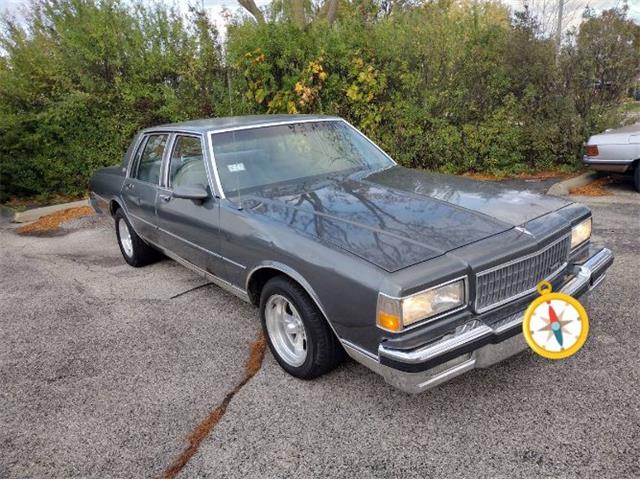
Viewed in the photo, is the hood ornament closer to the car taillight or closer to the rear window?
the rear window

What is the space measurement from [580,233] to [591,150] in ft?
16.9

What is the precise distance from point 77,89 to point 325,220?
7525 mm

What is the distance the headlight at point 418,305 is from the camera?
230 cm

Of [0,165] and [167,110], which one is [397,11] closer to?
[167,110]

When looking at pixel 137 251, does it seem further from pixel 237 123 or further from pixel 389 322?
pixel 389 322

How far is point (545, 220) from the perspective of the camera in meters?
2.89

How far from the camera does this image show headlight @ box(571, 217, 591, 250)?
3.12 m

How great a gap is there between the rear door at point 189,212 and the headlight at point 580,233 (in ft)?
7.68

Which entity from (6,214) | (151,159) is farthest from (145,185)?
(6,214)

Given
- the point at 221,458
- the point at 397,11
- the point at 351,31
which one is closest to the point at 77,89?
the point at 351,31

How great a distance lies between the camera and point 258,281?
10.9ft

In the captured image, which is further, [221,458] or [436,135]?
[436,135]

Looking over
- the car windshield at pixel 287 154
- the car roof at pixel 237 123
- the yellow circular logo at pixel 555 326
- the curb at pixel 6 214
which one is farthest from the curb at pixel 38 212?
the yellow circular logo at pixel 555 326

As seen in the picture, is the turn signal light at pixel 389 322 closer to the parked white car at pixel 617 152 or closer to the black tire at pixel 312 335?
the black tire at pixel 312 335
